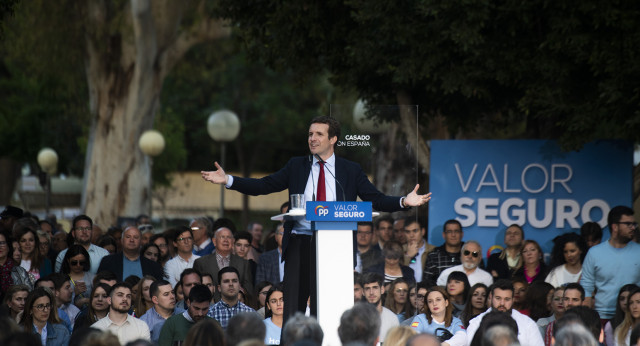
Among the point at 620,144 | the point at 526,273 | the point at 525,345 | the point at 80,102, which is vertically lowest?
the point at 525,345

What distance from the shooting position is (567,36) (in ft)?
40.2

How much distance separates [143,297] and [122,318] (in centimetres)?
106

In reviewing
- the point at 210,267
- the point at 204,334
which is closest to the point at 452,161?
the point at 210,267

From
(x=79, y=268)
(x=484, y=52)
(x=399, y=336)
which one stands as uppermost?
(x=484, y=52)

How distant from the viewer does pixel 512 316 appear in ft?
30.4

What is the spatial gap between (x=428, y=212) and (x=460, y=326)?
187 inches

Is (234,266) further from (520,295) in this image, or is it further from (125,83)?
A: (125,83)

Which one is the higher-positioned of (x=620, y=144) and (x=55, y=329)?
(x=620, y=144)

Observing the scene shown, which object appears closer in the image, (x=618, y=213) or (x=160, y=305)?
(x=160, y=305)

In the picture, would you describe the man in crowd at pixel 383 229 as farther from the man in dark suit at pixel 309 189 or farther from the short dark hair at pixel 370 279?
the man in dark suit at pixel 309 189

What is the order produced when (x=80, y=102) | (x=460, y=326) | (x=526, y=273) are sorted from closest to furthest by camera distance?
(x=460, y=326)
(x=526, y=273)
(x=80, y=102)

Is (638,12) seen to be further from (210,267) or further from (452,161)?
(210,267)

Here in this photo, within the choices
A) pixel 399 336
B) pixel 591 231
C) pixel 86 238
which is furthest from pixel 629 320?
pixel 86 238

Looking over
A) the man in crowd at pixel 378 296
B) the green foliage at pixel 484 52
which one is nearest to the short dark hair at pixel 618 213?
the green foliage at pixel 484 52
